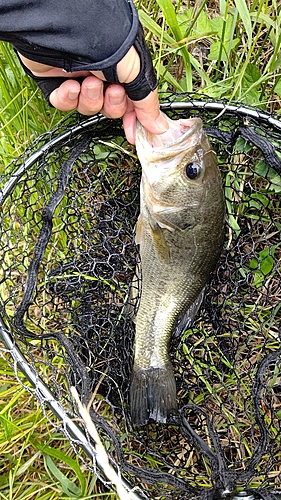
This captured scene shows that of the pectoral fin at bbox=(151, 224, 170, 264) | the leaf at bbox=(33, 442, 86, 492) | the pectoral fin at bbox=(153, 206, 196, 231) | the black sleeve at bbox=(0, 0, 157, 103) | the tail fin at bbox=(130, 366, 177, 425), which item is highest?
the black sleeve at bbox=(0, 0, 157, 103)

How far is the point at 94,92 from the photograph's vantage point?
1729 mm

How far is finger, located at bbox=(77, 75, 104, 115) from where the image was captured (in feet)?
5.59

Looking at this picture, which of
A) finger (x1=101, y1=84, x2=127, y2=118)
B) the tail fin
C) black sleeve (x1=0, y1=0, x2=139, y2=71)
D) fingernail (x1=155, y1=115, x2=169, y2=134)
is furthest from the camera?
the tail fin

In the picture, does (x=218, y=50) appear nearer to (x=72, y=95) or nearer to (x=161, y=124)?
(x=161, y=124)

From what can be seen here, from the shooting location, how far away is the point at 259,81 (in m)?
2.15

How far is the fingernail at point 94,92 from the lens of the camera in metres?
1.72

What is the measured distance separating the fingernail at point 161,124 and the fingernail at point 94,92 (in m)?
0.22

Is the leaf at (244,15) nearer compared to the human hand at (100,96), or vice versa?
the human hand at (100,96)

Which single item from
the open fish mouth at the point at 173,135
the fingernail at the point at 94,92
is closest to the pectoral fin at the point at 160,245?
the open fish mouth at the point at 173,135

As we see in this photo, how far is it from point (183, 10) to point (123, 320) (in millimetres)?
1402

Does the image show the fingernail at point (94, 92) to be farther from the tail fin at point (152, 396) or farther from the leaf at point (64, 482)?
the leaf at point (64, 482)

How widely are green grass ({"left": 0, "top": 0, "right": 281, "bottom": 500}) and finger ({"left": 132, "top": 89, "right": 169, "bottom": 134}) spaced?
42 cm

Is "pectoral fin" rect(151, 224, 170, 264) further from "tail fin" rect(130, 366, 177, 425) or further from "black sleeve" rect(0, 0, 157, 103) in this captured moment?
"black sleeve" rect(0, 0, 157, 103)

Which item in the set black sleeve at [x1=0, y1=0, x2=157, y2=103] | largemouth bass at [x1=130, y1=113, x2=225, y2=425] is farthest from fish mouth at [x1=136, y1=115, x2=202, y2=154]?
black sleeve at [x1=0, y1=0, x2=157, y2=103]
